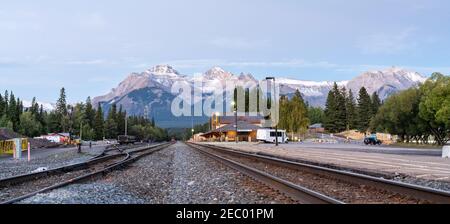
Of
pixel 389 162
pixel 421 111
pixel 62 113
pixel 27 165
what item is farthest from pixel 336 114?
pixel 27 165

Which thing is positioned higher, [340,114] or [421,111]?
[340,114]

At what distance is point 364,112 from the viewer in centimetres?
16825

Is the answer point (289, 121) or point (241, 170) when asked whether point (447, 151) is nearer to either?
point (241, 170)

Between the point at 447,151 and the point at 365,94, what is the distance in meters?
147

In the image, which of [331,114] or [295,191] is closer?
[295,191]

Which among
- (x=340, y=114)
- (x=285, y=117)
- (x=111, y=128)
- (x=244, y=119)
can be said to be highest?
(x=340, y=114)

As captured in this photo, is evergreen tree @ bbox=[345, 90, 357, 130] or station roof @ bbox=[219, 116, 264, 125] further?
evergreen tree @ bbox=[345, 90, 357, 130]

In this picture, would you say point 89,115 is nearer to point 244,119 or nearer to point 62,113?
point 62,113

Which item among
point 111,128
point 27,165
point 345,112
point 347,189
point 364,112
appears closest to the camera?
point 347,189

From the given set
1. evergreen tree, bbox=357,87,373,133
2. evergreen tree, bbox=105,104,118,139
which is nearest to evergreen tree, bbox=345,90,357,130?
evergreen tree, bbox=357,87,373,133

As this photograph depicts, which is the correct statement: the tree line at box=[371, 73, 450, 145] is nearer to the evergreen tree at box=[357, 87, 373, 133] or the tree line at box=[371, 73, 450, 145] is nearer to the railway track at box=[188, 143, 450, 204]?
the railway track at box=[188, 143, 450, 204]

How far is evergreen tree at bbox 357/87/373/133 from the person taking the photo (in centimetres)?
16762

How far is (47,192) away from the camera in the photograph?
11.9 meters
